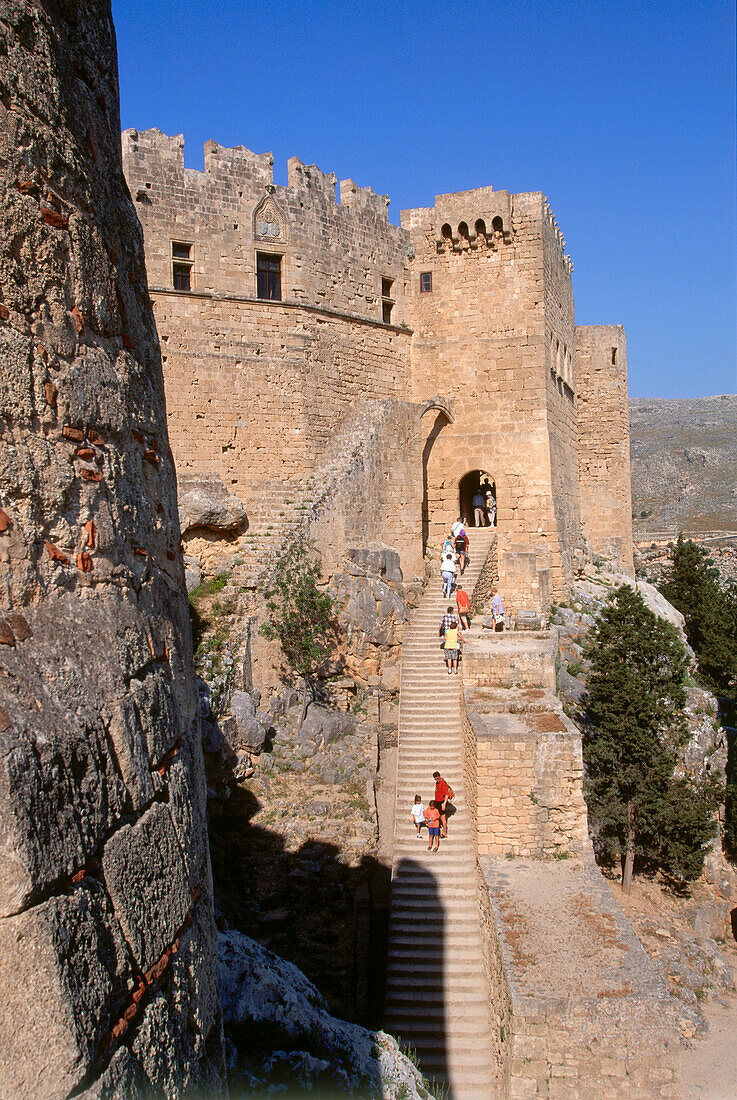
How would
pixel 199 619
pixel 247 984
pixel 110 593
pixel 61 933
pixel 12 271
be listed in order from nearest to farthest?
pixel 61 933
pixel 12 271
pixel 110 593
pixel 247 984
pixel 199 619

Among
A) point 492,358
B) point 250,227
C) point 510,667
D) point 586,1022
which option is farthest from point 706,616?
point 586,1022

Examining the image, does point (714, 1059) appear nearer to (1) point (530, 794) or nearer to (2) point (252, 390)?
(1) point (530, 794)

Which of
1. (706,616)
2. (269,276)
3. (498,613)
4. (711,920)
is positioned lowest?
(711,920)

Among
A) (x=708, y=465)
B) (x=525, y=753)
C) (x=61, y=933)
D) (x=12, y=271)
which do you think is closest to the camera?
(x=61, y=933)

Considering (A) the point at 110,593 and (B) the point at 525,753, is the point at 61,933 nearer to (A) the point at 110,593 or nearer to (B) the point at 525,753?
(A) the point at 110,593

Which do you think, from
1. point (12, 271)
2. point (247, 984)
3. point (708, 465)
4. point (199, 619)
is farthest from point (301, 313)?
point (708, 465)

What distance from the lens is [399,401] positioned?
61.4 ft

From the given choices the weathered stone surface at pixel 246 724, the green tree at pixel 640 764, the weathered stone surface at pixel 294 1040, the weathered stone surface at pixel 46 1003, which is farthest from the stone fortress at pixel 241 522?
the green tree at pixel 640 764

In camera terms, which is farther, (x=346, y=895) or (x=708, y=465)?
(x=708, y=465)

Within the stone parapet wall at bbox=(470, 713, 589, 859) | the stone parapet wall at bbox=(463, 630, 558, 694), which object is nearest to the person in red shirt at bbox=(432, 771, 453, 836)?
the stone parapet wall at bbox=(470, 713, 589, 859)

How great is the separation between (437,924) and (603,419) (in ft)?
58.6

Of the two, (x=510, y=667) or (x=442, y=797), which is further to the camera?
(x=510, y=667)

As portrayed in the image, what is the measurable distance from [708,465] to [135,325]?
78.7 metres

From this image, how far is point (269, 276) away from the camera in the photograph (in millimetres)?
17703
